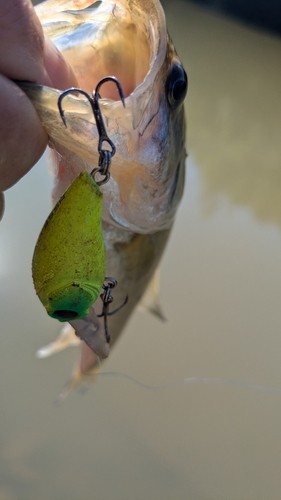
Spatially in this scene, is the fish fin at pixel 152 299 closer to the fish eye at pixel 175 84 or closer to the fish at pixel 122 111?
the fish at pixel 122 111

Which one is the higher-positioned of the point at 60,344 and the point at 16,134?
the point at 16,134

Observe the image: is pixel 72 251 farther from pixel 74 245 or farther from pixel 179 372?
pixel 179 372

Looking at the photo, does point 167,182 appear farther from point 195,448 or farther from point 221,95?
point 221,95

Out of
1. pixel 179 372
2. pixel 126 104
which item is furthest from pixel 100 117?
pixel 179 372

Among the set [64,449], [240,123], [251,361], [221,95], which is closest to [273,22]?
[221,95]

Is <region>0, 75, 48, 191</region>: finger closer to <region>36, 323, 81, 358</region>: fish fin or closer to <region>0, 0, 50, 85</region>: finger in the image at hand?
<region>0, 0, 50, 85</region>: finger

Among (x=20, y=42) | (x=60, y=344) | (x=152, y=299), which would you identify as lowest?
(x=60, y=344)
